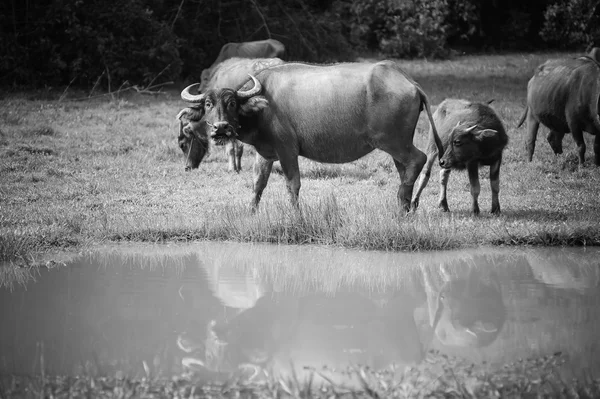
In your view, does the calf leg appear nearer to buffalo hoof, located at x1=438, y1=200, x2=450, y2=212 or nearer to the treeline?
buffalo hoof, located at x1=438, y1=200, x2=450, y2=212

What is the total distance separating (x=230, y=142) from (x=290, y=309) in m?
6.39

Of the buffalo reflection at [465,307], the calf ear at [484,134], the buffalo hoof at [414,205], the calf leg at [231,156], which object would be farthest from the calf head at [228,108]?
the calf leg at [231,156]

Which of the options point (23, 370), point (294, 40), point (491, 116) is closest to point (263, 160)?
point (491, 116)

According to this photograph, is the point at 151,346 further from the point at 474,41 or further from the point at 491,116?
the point at 474,41

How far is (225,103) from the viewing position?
845 cm

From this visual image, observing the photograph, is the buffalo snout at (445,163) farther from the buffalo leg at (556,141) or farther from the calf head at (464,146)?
the buffalo leg at (556,141)

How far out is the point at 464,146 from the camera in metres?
9.02

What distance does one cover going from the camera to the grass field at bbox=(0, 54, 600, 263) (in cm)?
773

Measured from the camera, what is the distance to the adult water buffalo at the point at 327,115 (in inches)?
329

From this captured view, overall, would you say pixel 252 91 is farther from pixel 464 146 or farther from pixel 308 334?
pixel 308 334

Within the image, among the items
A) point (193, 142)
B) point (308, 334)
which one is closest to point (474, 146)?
point (308, 334)

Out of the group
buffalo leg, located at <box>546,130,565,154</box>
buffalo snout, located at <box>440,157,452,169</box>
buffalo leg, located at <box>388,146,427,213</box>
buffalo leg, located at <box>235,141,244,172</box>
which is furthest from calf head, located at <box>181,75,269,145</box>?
buffalo leg, located at <box>546,130,565,154</box>

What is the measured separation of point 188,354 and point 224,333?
437 mm

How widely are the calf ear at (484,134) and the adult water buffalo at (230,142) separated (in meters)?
3.71
